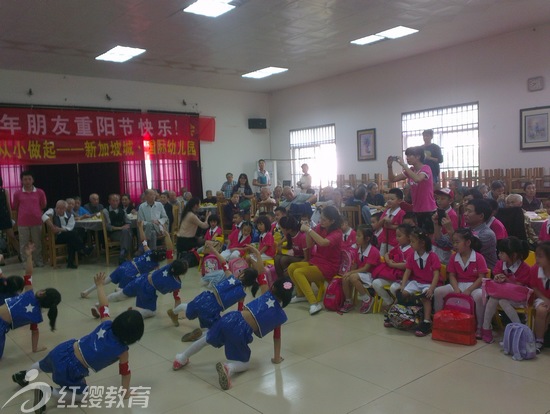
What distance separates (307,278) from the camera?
450cm

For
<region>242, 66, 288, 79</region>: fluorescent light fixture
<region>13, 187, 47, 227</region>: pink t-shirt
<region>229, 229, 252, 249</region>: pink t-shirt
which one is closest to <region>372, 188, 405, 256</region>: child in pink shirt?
<region>229, 229, 252, 249</region>: pink t-shirt

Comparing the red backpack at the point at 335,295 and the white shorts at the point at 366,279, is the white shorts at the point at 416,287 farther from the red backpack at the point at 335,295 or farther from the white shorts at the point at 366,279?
the red backpack at the point at 335,295

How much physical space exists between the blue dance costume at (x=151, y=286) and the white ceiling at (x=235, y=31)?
11.7 feet

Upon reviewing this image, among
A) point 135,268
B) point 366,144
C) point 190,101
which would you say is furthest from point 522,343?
point 190,101

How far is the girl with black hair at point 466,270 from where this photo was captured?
3.53 metres

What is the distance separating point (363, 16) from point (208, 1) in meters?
2.26

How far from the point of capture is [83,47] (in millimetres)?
7516

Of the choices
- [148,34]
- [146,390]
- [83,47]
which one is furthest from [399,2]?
[146,390]

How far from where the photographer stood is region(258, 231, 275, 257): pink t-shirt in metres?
5.35

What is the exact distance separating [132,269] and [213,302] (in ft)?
4.77

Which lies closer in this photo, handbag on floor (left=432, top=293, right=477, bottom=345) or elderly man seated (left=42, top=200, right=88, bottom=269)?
handbag on floor (left=432, top=293, right=477, bottom=345)

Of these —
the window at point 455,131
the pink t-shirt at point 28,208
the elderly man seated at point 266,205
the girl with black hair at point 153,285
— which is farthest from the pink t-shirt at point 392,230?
the pink t-shirt at point 28,208

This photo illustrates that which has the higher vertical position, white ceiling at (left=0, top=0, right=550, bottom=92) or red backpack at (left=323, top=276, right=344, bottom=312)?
white ceiling at (left=0, top=0, right=550, bottom=92)

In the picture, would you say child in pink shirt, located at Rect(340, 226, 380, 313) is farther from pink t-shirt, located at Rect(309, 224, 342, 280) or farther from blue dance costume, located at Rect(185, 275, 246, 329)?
blue dance costume, located at Rect(185, 275, 246, 329)
